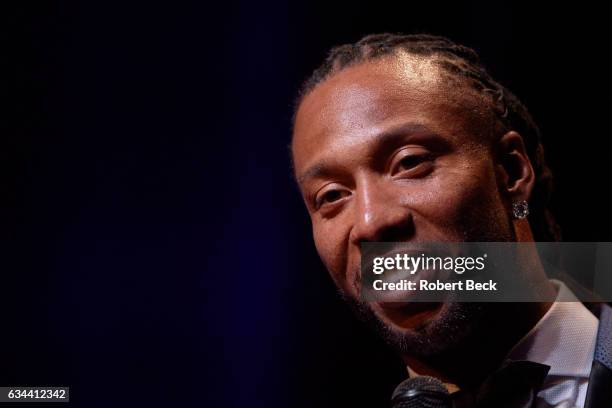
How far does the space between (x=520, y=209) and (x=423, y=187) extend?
24cm

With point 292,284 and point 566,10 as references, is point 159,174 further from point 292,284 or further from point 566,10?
point 566,10

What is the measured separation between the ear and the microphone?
49 centimetres

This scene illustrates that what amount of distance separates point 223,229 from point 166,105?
369 mm

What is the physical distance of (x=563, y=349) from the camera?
1.33 metres

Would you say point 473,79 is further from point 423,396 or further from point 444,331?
point 423,396

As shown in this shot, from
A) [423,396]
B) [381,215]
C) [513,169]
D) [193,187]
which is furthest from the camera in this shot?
[193,187]

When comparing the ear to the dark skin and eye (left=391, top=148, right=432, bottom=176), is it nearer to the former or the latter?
the dark skin

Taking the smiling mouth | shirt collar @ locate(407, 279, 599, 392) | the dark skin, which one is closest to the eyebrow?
the dark skin

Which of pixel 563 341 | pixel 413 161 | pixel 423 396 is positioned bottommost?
pixel 423 396

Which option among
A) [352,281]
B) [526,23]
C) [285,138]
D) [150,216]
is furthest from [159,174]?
[526,23]

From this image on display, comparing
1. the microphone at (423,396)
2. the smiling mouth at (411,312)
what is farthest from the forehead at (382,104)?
the microphone at (423,396)

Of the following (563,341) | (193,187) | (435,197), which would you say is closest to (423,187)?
(435,197)

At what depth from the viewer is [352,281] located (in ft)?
4.68

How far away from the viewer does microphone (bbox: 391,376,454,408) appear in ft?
3.56
